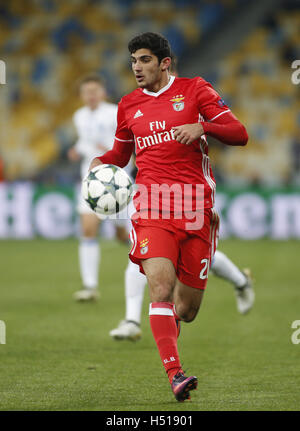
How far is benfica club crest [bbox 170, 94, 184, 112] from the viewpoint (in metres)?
4.79

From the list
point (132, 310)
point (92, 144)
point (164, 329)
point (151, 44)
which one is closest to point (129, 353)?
point (132, 310)

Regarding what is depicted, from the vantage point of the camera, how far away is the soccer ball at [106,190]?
4.91m

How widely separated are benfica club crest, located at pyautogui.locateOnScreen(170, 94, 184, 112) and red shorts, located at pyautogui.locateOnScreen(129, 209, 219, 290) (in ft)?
2.16

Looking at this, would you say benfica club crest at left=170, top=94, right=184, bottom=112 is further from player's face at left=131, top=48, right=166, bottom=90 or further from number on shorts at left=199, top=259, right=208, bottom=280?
number on shorts at left=199, top=259, right=208, bottom=280

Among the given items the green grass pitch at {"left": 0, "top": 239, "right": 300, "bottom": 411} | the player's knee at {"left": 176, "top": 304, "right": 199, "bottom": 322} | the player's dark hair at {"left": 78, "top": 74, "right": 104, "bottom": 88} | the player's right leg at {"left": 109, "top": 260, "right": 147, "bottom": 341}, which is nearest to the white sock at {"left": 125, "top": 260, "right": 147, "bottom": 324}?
the player's right leg at {"left": 109, "top": 260, "right": 147, "bottom": 341}

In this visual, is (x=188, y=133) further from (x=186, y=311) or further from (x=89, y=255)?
(x=89, y=255)

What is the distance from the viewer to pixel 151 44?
187 inches

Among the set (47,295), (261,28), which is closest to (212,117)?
(47,295)

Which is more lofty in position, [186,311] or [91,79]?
[91,79]

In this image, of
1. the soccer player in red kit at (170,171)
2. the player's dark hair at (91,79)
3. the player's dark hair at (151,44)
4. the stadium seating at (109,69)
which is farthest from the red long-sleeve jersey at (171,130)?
the stadium seating at (109,69)

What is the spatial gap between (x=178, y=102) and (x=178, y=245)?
88 cm

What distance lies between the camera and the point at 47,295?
920 cm

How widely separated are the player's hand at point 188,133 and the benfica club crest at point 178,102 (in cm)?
30

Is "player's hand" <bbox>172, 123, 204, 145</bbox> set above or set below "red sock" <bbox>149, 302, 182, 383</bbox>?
above
